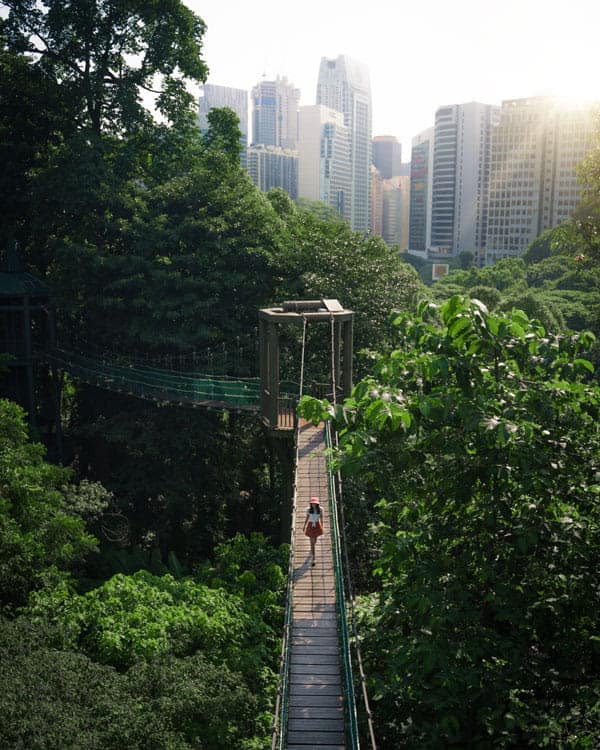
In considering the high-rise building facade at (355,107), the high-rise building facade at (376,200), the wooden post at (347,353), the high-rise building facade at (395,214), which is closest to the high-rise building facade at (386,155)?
the high-rise building facade at (355,107)

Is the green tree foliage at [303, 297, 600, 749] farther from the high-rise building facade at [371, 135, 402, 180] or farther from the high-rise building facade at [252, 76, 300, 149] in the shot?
the high-rise building facade at [371, 135, 402, 180]

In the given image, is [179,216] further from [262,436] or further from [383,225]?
[383,225]

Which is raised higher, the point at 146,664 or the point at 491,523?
the point at 491,523

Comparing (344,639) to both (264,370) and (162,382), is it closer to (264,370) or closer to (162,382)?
(264,370)

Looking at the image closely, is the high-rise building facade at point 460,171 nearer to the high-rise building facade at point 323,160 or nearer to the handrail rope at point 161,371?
the high-rise building facade at point 323,160

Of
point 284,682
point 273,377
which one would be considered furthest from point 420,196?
point 284,682

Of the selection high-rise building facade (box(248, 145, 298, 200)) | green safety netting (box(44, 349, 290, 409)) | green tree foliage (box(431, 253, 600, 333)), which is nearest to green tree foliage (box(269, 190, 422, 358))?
green safety netting (box(44, 349, 290, 409))
